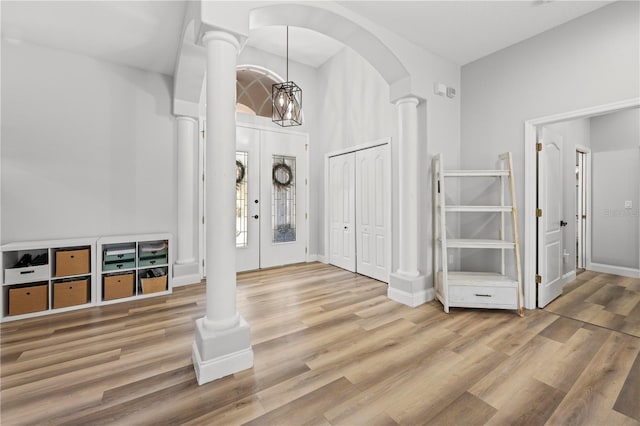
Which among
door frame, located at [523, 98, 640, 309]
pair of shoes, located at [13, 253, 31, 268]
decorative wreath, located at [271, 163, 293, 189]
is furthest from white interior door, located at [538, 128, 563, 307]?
pair of shoes, located at [13, 253, 31, 268]

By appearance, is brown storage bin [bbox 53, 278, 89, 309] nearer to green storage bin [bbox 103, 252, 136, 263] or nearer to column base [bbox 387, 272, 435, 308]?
green storage bin [bbox 103, 252, 136, 263]

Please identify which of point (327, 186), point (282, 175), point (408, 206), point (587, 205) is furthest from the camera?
point (327, 186)

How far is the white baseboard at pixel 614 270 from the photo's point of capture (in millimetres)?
4316

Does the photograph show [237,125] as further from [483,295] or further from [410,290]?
[483,295]

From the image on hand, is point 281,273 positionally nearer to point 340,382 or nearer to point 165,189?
point 165,189

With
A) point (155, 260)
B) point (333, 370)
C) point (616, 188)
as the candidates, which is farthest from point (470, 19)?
point (155, 260)

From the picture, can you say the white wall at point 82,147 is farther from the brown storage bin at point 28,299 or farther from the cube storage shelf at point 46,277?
the brown storage bin at point 28,299

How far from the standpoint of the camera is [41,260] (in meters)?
3.01

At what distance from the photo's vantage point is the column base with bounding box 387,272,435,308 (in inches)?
126

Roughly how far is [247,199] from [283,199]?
2.21ft

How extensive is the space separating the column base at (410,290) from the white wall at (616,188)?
356 cm

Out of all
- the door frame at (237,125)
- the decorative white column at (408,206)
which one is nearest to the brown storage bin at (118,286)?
the door frame at (237,125)

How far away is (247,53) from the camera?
4.68 m

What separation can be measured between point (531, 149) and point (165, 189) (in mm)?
4586
